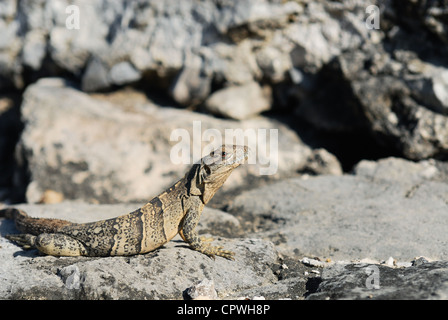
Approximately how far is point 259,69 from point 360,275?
7361 millimetres

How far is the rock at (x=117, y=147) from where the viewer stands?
9977 millimetres

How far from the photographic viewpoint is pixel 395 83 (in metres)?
9.84

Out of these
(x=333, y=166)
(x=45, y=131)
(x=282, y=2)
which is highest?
(x=282, y=2)

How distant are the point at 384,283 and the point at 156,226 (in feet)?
9.38

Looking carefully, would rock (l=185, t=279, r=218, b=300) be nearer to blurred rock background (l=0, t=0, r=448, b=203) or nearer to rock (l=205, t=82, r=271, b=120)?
blurred rock background (l=0, t=0, r=448, b=203)

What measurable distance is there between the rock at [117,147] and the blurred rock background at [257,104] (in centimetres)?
3

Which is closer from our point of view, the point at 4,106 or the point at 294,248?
the point at 294,248

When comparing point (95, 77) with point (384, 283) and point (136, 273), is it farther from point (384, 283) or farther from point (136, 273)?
point (384, 283)

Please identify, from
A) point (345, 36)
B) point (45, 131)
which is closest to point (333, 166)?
point (345, 36)

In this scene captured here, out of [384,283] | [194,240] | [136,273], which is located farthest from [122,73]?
[384,283]

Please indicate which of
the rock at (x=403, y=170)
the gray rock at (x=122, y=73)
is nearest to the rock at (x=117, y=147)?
the gray rock at (x=122, y=73)

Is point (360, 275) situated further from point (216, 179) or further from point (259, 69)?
point (259, 69)

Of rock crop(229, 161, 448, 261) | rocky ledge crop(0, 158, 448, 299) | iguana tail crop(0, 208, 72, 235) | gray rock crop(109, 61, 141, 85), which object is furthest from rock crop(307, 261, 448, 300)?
gray rock crop(109, 61, 141, 85)

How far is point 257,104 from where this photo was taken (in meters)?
11.7
